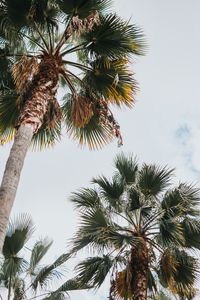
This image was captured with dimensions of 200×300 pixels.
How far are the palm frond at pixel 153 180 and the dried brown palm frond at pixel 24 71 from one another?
458 centimetres

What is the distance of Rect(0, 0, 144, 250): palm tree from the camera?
834cm

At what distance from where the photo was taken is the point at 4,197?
602cm

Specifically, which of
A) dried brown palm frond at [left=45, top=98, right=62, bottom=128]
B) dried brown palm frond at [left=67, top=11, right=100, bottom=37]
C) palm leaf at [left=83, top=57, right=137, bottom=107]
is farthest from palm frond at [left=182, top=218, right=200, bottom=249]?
dried brown palm frond at [left=67, top=11, right=100, bottom=37]

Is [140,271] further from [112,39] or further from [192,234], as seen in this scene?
[112,39]

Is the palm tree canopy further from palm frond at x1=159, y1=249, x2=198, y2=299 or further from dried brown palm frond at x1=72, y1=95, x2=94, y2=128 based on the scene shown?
palm frond at x1=159, y1=249, x2=198, y2=299

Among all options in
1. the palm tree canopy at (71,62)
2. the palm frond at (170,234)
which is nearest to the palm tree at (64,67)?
the palm tree canopy at (71,62)

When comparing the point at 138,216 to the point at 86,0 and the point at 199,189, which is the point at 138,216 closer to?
the point at 199,189

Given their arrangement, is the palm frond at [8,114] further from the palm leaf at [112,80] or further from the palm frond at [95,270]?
the palm frond at [95,270]

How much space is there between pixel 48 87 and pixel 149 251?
15.1ft

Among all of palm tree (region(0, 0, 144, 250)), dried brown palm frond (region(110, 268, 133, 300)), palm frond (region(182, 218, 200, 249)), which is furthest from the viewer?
palm frond (region(182, 218, 200, 249))

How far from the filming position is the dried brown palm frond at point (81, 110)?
9.80 meters

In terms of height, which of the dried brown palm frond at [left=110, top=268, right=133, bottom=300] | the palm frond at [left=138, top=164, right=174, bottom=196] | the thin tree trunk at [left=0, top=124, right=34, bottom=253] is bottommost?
the dried brown palm frond at [left=110, top=268, right=133, bottom=300]

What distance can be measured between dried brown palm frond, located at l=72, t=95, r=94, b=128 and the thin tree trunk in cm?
258

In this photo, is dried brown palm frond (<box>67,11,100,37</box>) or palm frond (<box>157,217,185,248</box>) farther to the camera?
palm frond (<box>157,217,185,248</box>)
